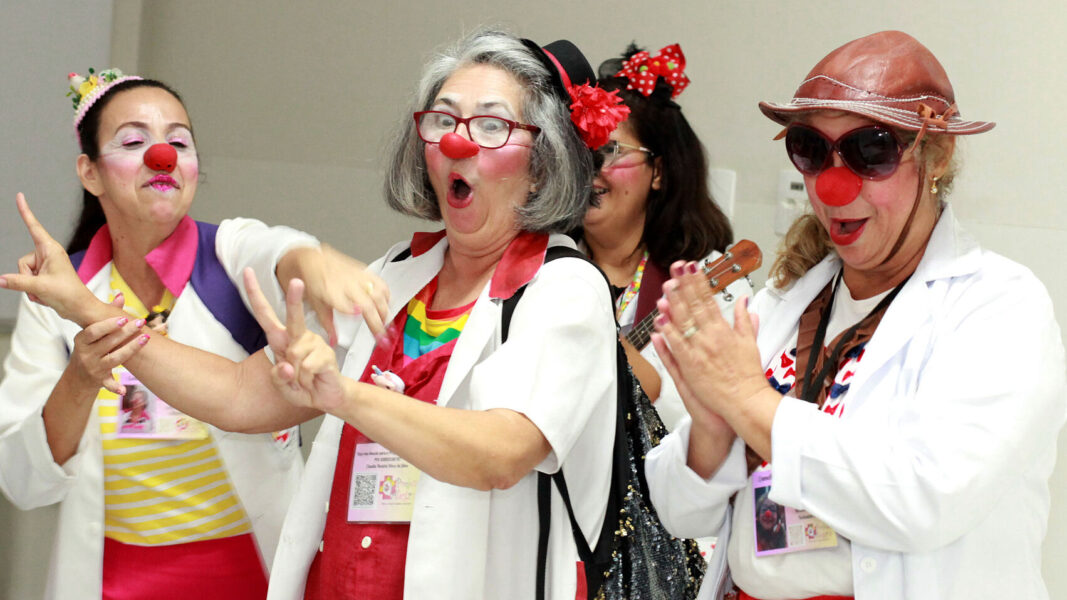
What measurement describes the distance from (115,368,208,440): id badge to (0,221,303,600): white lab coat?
47 mm

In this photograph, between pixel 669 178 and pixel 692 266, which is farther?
pixel 669 178

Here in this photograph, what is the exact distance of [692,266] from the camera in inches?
63.3

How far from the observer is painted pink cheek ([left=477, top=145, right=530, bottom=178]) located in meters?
1.83

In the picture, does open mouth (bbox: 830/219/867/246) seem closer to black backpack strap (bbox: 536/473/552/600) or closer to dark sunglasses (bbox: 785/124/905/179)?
dark sunglasses (bbox: 785/124/905/179)

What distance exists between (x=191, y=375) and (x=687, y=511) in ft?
2.94

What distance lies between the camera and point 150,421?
88.8 inches

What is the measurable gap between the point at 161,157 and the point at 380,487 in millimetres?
1060

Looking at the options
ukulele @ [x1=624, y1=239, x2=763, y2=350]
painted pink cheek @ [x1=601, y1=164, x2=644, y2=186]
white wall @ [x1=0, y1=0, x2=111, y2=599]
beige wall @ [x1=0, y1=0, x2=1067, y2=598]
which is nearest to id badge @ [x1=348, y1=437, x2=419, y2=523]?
ukulele @ [x1=624, y1=239, x2=763, y2=350]

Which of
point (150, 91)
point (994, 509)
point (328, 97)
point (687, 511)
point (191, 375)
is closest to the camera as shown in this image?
point (994, 509)

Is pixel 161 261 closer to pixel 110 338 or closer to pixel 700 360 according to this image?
pixel 110 338

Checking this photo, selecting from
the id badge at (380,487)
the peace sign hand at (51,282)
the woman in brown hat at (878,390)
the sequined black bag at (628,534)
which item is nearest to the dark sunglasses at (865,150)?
the woman in brown hat at (878,390)

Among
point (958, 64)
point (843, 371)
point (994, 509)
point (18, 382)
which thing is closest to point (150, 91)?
point (18, 382)

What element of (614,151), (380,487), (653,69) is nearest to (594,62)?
(653,69)

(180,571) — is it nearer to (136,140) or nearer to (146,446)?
(146,446)
